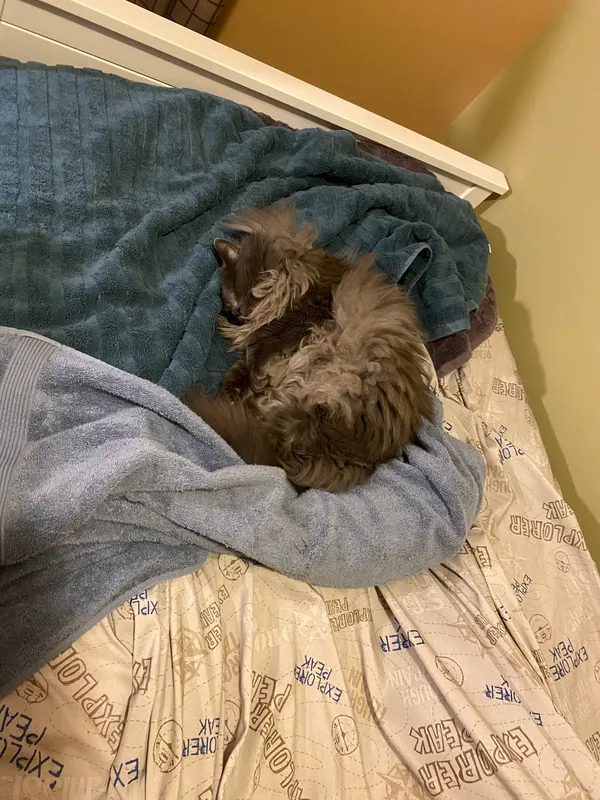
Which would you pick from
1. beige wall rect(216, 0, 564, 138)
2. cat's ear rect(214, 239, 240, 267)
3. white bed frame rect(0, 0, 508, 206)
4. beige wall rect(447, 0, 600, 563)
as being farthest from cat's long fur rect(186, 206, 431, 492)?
beige wall rect(216, 0, 564, 138)

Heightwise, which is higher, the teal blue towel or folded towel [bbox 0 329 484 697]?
the teal blue towel

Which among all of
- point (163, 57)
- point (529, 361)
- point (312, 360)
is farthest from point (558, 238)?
point (163, 57)

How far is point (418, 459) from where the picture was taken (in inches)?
48.8

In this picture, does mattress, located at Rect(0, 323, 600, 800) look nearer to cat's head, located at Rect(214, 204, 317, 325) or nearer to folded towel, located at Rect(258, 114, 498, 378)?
folded towel, located at Rect(258, 114, 498, 378)

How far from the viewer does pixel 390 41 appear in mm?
2059

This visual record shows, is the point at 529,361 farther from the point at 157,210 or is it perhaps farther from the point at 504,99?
the point at 157,210

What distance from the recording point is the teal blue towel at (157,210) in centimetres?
112

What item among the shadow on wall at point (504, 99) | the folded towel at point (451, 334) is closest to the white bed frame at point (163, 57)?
the folded towel at point (451, 334)

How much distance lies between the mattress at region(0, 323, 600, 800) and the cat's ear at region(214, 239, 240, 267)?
65 cm

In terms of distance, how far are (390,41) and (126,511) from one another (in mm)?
1946

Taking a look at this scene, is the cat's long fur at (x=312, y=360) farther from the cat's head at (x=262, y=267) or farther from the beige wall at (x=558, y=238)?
the beige wall at (x=558, y=238)

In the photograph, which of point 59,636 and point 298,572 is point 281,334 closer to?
point 298,572

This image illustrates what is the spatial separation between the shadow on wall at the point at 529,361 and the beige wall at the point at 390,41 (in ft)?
1.92

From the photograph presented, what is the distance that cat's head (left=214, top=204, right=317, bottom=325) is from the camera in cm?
131
